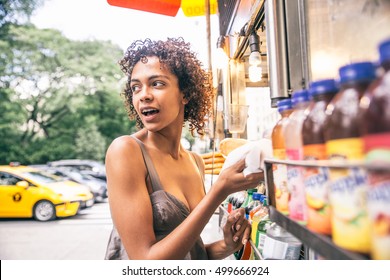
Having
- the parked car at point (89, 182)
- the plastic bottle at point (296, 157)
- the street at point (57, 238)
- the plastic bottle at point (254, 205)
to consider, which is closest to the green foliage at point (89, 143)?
the parked car at point (89, 182)

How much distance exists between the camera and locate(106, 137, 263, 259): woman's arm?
1.12 metres

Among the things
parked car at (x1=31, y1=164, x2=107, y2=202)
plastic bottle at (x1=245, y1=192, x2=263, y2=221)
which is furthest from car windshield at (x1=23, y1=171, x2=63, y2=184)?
plastic bottle at (x1=245, y1=192, x2=263, y2=221)

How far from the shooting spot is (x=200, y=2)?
8.56 feet

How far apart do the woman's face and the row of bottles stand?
735mm

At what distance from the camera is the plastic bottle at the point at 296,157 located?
712mm

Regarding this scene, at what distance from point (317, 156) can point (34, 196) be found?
4814mm

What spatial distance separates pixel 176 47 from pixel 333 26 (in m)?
0.78

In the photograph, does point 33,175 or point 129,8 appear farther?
point 33,175

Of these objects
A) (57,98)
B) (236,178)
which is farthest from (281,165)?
(57,98)

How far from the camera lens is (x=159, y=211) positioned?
1.24 meters

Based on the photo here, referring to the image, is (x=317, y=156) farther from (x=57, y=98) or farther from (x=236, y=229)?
(x=57, y=98)

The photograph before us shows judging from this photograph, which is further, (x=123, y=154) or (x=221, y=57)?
(x=221, y=57)

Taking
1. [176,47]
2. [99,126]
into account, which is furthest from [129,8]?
[99,126]

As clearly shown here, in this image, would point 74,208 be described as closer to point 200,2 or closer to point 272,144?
point 200,2
